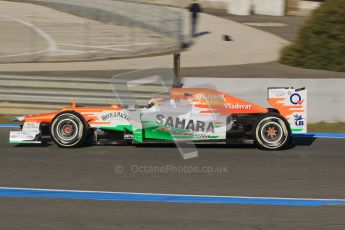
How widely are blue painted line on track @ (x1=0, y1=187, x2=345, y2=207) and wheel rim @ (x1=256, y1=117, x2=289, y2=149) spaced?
279 cm

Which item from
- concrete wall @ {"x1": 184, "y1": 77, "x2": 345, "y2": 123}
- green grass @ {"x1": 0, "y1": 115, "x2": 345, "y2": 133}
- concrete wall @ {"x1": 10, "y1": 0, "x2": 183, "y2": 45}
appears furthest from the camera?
concrete wall @ {"x1": 10, "y1": 0, "x2": 183, "y2": 45}

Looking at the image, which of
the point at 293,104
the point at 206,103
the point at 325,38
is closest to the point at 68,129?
the point at 206,103

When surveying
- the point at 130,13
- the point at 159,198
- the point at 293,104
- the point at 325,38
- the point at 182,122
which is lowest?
the point at 159,198

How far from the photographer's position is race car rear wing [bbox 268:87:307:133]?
11.0 meters

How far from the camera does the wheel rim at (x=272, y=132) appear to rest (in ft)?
35.2

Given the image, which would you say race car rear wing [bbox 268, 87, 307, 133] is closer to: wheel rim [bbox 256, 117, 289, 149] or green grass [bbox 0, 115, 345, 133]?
wheel rim [bbox 256, 117, 289, 149]

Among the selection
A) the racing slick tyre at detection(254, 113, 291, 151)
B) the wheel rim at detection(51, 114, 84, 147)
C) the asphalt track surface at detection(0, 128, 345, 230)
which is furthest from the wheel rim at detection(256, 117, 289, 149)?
the wheel rim at detection(51, 114, 84, 147)

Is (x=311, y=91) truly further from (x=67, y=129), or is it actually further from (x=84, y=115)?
(x=67, y=129)

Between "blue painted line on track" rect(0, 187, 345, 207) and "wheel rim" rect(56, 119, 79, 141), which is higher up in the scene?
"wheel rim" rect(56, 119, 79, 141)

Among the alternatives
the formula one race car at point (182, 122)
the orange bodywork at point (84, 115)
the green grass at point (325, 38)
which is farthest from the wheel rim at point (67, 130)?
the green grass at point (325, 38)

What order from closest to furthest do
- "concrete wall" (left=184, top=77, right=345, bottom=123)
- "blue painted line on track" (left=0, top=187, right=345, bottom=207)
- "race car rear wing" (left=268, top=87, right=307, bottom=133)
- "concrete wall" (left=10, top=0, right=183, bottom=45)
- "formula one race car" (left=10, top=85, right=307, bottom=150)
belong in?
"blue painted line on track" (left=0, top=187, right=345, bottom=207)
"formula one race car" (left=10, top=85, right=307, bottom=150)
"race car rear wing" (left=268, top=87, right=307, bottom=133)
"concrete wall" (left=184, top=77, right=345, bottom=123)
"concrete wall" (left=10, top=0, right=183, bottom=45)

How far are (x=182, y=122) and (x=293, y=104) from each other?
72.6 inches

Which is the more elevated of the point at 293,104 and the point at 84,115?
the point at 293,104

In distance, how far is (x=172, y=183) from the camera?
28.9 ft
